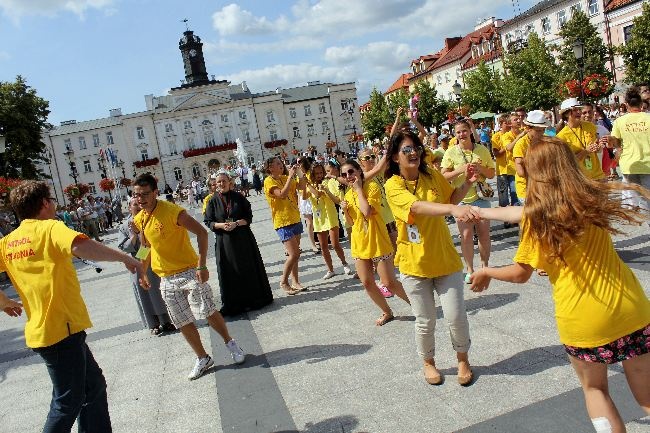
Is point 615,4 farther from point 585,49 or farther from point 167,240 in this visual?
point 167,240

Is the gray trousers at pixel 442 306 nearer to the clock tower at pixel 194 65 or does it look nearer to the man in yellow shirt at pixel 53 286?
the man in yellow shirt at pixel 53 286

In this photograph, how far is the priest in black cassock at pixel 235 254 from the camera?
6739 millimetres

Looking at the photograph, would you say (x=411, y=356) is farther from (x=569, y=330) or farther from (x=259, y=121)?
(x=259, y=121)

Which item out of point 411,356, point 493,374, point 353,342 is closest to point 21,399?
point 353,342

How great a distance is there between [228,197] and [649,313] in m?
5.14

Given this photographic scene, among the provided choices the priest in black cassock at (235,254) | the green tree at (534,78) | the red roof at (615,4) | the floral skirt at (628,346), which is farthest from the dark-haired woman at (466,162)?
the red roof at (615,4)

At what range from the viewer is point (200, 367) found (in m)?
5.02

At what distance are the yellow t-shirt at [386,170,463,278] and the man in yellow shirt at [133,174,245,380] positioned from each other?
1958mm

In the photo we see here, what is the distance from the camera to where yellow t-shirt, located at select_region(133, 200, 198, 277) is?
4926 millimetres

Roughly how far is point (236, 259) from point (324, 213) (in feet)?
5.91

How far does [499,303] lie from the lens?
218 inches

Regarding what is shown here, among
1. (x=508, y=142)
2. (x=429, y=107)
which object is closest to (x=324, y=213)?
(x=508, y=142)

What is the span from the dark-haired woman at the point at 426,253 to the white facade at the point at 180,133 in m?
77.2

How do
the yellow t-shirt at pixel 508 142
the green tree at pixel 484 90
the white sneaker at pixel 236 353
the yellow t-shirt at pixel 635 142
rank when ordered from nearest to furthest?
the white sneaker at pixel 236 353 < the yellow t-shirt at pixel 635 142 < the yellow t-shirt at pixel 508 142 < the green tree at pixel 484 90
